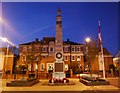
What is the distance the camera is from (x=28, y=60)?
82.5 ft

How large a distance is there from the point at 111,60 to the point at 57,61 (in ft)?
87.3

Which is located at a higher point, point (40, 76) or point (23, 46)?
point (23, 46)

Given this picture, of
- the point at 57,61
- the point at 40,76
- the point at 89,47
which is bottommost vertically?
the point at 40,76

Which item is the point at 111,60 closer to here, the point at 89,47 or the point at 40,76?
the point at 40,76

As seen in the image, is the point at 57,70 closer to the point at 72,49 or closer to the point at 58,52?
the point at 58,52

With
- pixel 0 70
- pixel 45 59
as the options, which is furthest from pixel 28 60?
pixel 45 59

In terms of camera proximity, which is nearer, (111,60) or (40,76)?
(40,76)

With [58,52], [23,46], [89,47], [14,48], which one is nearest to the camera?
[89,47]

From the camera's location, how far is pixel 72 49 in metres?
48.3

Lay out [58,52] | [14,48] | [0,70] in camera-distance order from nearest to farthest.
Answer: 1. [58,52]
2. [0,70]
3. [14,48]

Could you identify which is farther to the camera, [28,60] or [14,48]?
[14,48]

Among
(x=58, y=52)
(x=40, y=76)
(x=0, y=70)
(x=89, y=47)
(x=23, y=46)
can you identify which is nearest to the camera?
(x=89, y=47)

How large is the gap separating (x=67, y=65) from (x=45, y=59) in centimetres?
535

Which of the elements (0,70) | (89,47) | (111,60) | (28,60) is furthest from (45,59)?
(89,47)
